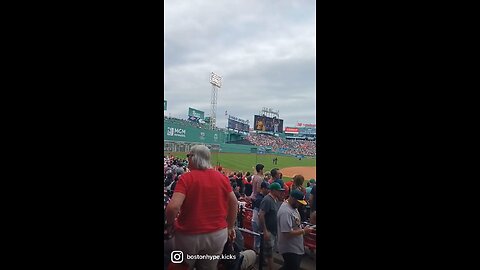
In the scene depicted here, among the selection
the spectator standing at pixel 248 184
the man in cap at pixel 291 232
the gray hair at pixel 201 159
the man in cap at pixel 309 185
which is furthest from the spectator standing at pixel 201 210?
the man in cap at pixel 309 185

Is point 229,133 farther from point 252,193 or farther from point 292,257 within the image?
point 292,257

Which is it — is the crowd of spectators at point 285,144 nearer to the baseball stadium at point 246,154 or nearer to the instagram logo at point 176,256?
the baseball stadium at point 246,154

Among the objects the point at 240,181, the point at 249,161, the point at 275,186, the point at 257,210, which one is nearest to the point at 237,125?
the point at 249,161

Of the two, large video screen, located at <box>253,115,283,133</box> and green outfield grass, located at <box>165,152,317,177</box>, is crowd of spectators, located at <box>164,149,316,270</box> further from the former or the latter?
large video screen, located at <box>253,115,283,133</box>

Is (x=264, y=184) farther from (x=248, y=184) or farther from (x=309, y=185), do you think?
(x=309, y=185)

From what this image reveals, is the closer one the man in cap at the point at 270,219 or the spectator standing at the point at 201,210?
the spectator standing at the point at 201,210

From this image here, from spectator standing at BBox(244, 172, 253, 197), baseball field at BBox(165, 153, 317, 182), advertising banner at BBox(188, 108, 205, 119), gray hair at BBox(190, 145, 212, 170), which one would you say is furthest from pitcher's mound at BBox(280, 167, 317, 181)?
advertising banner at BBox(188, 108, 205, 119)
